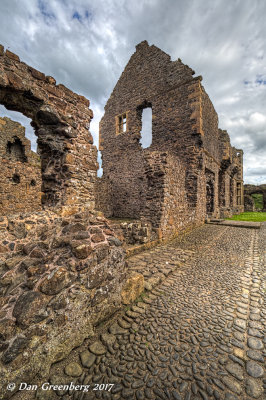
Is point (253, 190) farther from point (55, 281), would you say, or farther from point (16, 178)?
point (55, 281)

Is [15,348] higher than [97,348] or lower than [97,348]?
higher

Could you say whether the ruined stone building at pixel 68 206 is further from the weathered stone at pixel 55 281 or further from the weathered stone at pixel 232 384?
the weathered stone at pixel 232 384

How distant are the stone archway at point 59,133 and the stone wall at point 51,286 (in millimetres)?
1982

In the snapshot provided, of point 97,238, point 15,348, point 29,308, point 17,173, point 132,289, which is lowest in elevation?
point 132,289

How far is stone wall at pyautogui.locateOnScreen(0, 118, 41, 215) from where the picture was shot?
1030cm

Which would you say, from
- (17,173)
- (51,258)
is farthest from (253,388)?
(17,173)

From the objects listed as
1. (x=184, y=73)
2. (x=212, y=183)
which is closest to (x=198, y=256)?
(x=212, y=183)

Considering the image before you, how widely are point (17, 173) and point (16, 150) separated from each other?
328 centimetres

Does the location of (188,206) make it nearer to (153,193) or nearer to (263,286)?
(153,193)

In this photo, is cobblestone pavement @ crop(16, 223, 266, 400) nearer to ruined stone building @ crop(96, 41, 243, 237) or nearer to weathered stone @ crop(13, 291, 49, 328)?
weathered stone @ crop(13, 291, 49, 328)

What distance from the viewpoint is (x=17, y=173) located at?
1074 centimetres

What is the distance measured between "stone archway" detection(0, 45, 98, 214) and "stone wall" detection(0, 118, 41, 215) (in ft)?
16.8

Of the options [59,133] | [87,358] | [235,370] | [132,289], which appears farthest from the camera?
[59,133]

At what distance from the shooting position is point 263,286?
328 centimetres
